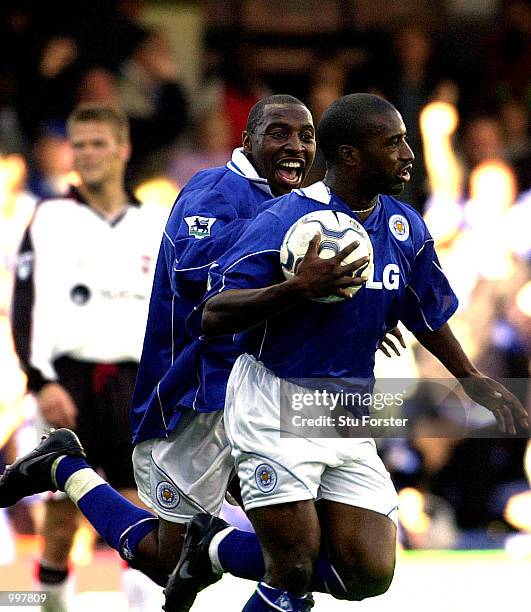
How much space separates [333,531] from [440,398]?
15.3 ft

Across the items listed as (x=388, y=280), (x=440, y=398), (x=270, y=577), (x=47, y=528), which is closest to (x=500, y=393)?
(x=388, y=280)

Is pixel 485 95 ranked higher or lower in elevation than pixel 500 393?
higher

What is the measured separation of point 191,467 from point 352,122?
1458 millimetres

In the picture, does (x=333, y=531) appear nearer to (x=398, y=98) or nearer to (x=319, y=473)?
(x=319, y=473)

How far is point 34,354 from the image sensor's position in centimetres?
748

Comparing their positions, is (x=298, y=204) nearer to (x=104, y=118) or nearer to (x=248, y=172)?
(x=248, y=172)

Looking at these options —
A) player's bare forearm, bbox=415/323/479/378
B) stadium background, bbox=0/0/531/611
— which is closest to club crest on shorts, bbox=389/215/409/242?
player's bare forearm, bbox=415/323/479/378

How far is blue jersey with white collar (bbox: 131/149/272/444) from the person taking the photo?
5.58 meters

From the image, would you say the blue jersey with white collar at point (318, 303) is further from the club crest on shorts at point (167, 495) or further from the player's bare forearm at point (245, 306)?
the club crest on shorts at point (167, 495)

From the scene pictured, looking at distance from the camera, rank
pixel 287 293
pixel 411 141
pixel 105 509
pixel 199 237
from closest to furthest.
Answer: pixel 287 293
pixel 199 237
pixel 105 509
pixel 411 141

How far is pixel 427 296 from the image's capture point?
221 inches

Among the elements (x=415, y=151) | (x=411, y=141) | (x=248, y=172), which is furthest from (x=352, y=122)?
(x=415, y=151)

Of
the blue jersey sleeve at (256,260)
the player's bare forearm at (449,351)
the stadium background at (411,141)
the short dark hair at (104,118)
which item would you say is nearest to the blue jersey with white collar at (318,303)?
the blue jersey sleeve at (256,260)

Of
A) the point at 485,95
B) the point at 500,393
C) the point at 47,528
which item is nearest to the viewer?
the point at 500,393
